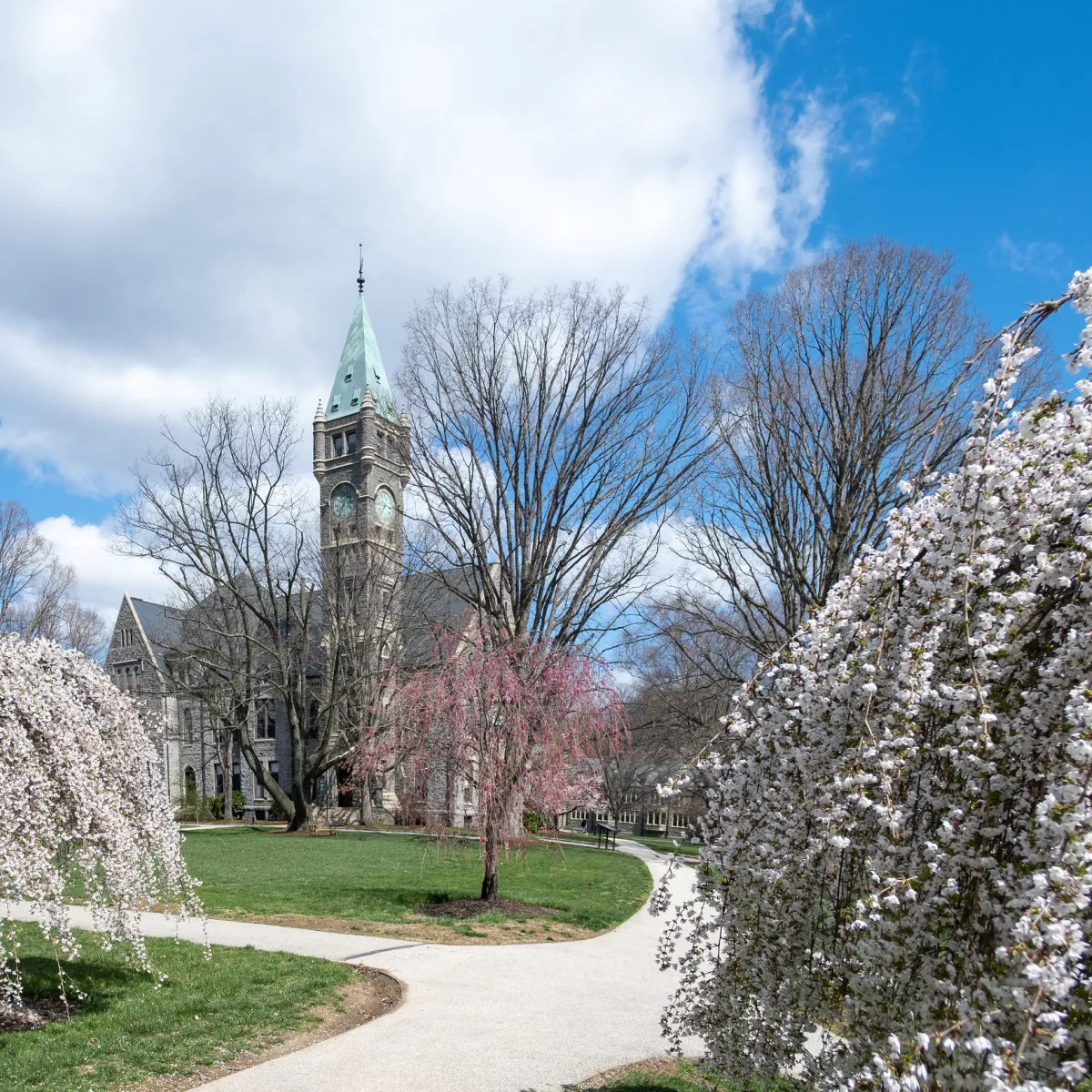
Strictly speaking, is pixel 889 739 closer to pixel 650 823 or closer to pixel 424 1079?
pixel 424 1079

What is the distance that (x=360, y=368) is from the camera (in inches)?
1652

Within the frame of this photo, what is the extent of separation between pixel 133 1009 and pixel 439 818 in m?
5.13

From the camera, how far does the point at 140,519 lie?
25.6 metres

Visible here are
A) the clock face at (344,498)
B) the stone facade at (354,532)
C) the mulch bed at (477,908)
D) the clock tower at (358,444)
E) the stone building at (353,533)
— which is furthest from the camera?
the clock face at (344,498)

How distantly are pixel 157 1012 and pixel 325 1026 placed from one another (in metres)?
1.30

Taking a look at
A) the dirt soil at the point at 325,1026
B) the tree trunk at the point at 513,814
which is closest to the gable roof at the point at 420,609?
the tree trunk at the point at 513,814

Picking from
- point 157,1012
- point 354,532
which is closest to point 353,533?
point 354,532

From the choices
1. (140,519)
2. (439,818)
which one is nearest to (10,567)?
(140,519)

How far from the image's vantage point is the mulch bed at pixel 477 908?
36.2ft

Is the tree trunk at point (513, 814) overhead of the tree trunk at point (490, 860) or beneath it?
overhead

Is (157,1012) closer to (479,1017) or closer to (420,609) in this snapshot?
(479,1017)

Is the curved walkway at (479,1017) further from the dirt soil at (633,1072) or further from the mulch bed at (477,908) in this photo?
the mulch bed at (477,908)

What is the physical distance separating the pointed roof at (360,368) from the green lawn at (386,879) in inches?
949

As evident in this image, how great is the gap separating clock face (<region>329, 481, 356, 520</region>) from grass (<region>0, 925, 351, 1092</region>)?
36.2 meters
